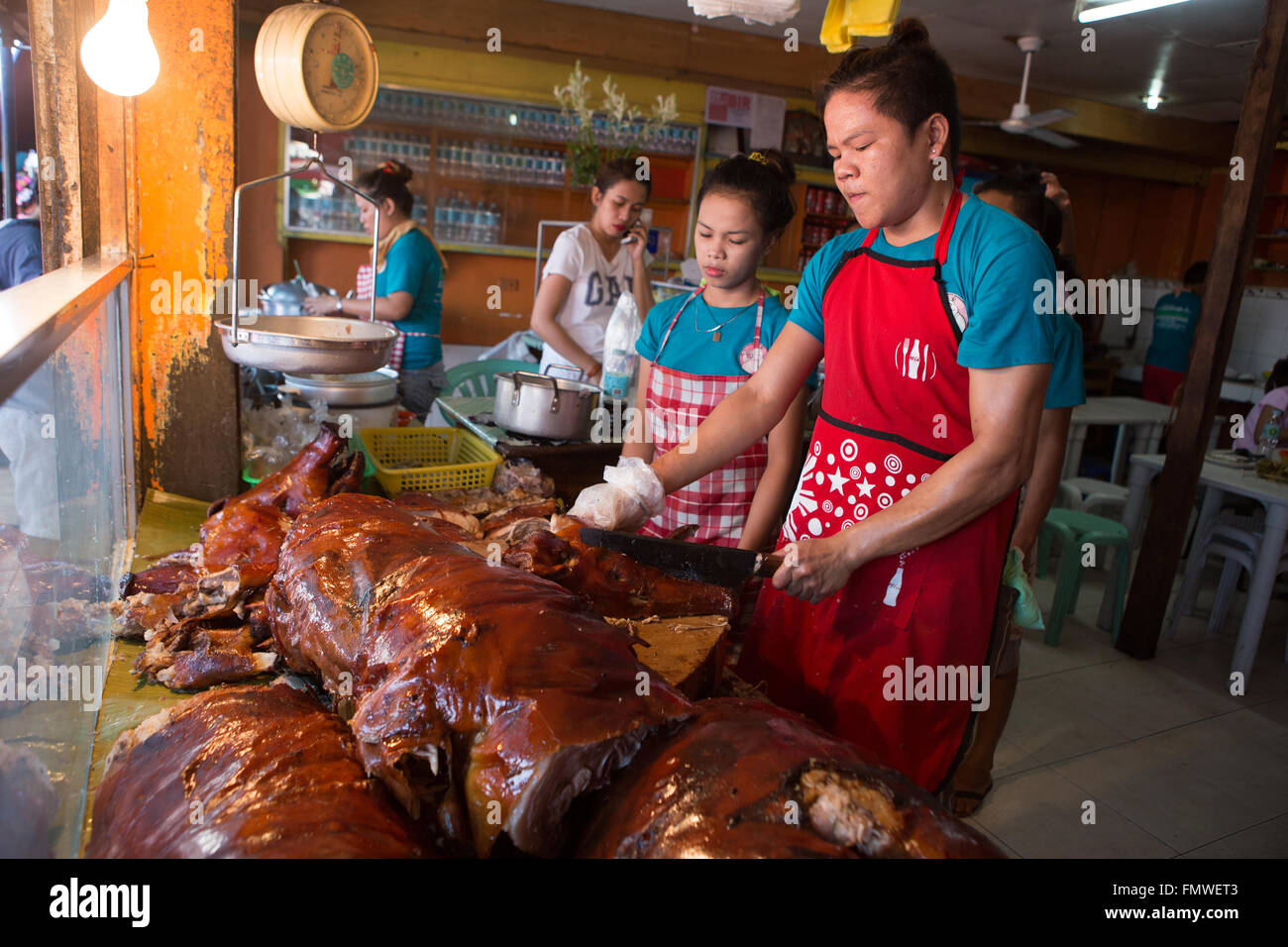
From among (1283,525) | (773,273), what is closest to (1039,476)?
(1283,525)

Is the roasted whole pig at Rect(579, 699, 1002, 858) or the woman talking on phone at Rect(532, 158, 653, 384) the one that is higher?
the woman talking on phone at Rect(532, 158, 653, 384)

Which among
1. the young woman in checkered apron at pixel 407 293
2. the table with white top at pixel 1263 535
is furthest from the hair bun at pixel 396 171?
the table with white top at pixel 1263 535

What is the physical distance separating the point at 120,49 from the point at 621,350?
81.1 inches

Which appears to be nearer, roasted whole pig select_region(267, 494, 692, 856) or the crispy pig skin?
roasted whole pig select_region(267, 494, 692, 856)

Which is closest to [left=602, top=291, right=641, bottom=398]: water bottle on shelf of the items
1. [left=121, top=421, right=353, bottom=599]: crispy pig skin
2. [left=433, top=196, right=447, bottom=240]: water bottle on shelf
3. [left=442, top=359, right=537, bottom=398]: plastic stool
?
[left=442, top=359, right=537, bottom=398]: plastic stool

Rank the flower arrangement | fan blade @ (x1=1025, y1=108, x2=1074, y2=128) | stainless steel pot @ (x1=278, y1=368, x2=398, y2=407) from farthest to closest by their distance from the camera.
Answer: fan blade @ (x1=1025, y1=108, x2=1074, y2=128)
the flower arrangement
stainless steel pot @ (x1=278, y1=368, x2=398, y2=407)

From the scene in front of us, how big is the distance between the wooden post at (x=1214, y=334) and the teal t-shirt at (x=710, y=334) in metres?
3.00

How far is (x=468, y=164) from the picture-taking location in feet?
27.3

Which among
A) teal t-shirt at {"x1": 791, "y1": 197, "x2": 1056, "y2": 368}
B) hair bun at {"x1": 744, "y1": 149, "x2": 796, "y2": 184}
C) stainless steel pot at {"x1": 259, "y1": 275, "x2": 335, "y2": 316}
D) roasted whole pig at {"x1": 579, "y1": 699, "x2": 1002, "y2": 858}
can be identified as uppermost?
hair bun at {"x1": 744, "y1": 149, "x2": 796, "y2": 184}

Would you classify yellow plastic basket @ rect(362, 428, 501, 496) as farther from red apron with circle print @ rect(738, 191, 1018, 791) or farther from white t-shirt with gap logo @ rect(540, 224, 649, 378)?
red apron with circle print @ rect(738, 191, 1018, 791)

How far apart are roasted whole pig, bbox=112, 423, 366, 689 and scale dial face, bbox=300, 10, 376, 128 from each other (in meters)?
0.97

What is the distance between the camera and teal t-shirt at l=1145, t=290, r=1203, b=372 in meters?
9.02

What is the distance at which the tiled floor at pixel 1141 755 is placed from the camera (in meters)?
3.14
